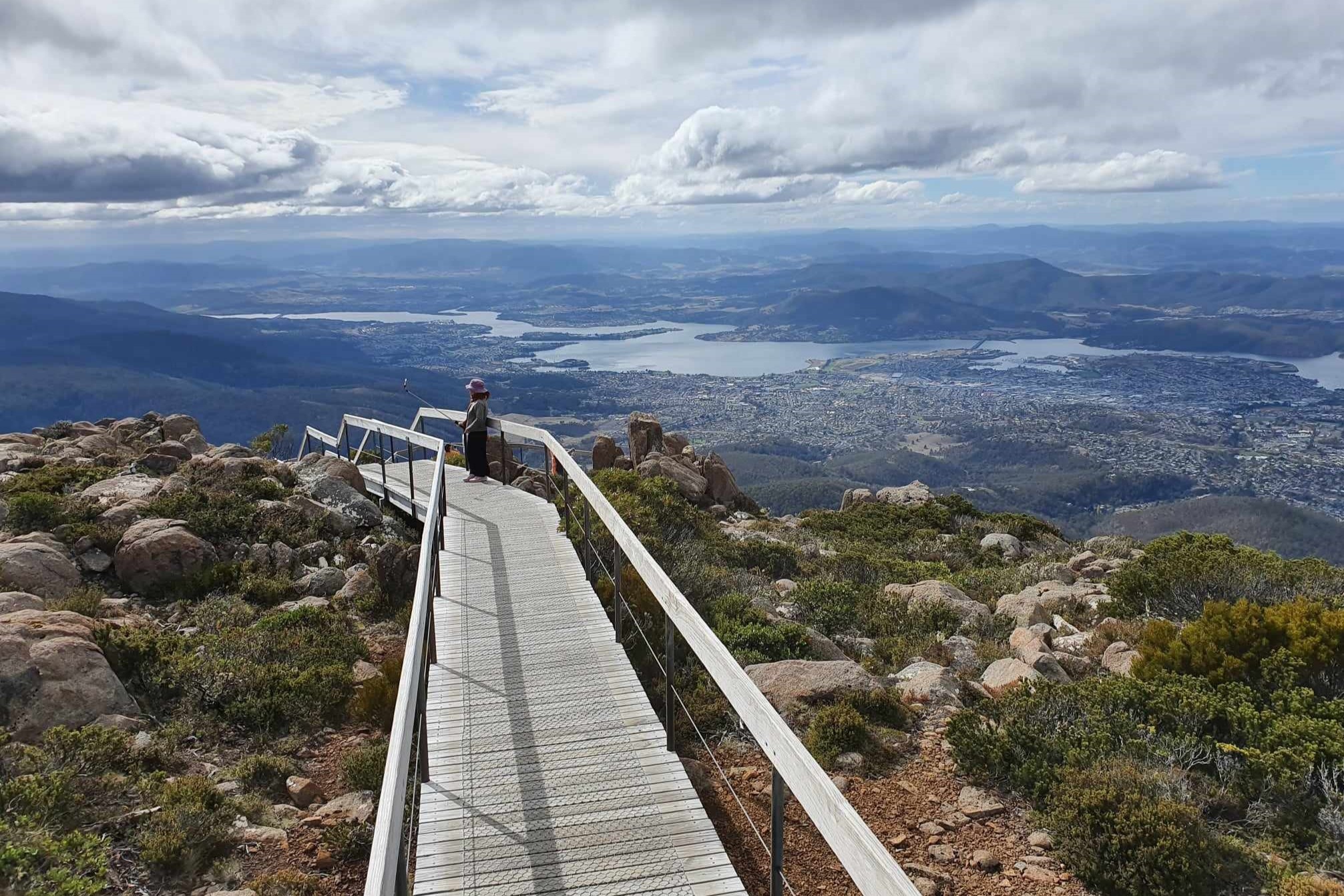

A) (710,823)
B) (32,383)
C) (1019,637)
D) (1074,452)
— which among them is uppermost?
(710,823)

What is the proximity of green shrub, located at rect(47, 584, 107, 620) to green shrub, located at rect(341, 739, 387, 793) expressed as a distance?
4.15 metres

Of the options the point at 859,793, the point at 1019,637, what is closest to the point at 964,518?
the point at 1019,637

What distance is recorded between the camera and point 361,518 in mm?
13938

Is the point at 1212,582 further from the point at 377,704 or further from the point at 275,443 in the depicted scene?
the point at 275,443

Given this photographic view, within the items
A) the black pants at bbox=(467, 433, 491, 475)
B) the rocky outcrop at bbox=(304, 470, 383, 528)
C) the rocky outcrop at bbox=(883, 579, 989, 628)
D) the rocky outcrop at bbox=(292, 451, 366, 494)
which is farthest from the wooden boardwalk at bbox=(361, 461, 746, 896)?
the rocky outcrop at bbox=(292, 451, 366, 494)

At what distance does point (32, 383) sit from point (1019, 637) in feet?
791

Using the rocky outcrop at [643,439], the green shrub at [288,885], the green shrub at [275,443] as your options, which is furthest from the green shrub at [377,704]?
the green shrub at [275,443]

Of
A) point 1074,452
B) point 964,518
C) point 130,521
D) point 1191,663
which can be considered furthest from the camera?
point 1074,452

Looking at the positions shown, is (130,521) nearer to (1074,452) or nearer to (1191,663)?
(1191,663)

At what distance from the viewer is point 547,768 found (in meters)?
5.14

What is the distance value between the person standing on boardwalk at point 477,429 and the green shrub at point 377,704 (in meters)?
6.04

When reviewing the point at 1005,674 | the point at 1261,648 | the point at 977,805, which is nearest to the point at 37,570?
the point at 977,805

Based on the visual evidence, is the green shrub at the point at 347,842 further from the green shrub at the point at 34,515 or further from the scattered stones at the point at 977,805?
the green shrub at the point at 34,515

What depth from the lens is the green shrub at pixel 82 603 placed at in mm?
8391
